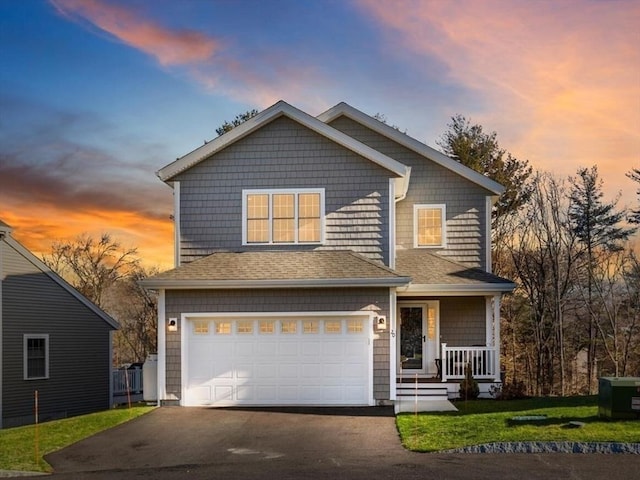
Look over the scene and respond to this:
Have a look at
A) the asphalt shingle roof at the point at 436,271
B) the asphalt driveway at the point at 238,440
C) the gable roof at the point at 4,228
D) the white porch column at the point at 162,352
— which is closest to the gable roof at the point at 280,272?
the white porch column at the point at 162,352

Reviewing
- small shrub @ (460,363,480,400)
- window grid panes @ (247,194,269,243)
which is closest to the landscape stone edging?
small shrub @ (460,363,480,400)

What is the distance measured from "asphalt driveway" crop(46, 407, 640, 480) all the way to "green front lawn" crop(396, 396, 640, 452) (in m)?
0.49

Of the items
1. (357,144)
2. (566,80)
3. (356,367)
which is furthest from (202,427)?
(566,80)

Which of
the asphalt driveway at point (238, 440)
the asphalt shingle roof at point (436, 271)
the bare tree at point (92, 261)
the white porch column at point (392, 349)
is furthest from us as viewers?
the bare tree at point (92, 261)

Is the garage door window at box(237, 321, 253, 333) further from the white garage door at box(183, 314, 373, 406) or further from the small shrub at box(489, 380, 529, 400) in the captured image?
the small shrub at box(489, 380, 529, 400)

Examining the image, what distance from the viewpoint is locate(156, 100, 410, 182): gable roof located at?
65.7 ft

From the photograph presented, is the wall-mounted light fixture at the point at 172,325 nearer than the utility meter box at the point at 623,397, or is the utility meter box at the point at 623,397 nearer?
the utility meter box at the point at 623,397

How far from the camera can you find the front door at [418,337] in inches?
882

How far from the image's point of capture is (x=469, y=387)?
64.8 feet

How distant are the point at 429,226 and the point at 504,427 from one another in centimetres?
1052

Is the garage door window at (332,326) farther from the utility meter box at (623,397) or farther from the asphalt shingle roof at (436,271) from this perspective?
the utility meter box at (623,397)

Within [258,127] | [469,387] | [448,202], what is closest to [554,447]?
[469,387]

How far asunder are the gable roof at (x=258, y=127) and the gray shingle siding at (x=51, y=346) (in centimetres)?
761

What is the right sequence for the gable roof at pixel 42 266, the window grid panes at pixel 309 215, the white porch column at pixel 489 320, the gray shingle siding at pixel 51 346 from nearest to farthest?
the window grid panes at pixel 309 215, the white porch column at pixel 489 320, the gable roof at pixel 42 266, the gray shingle siding at pixel 51 346
